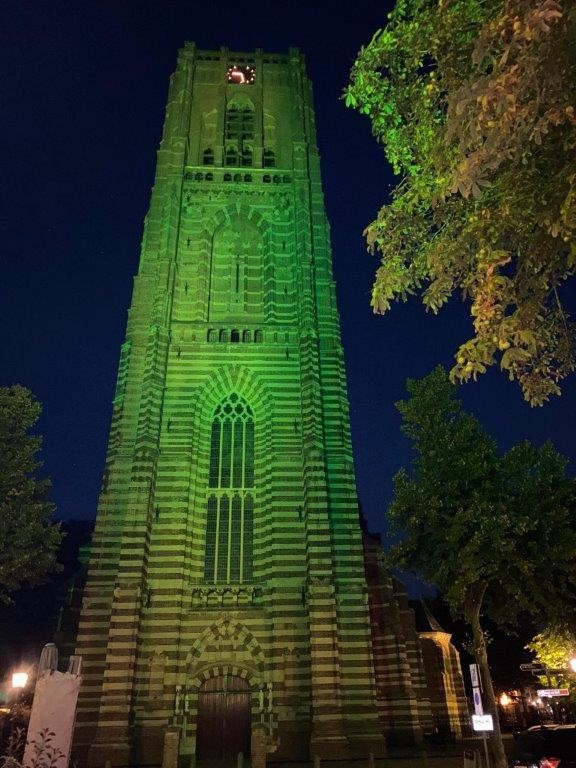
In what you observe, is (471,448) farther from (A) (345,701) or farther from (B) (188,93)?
(B) (188,93)

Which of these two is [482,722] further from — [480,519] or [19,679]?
[19,679]

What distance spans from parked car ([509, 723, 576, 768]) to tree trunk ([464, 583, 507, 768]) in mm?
535

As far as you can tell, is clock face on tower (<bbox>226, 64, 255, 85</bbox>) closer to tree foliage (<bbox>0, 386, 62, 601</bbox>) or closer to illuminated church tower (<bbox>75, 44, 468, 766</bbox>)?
illuminated church tower (<bbox>75, 44, 468, 766</bbox>)

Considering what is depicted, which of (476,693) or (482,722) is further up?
(476,693)

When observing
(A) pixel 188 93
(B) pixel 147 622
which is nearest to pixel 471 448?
(B) pixel 147 622

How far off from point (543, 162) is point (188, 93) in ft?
105

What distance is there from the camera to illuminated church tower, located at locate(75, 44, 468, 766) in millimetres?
19281

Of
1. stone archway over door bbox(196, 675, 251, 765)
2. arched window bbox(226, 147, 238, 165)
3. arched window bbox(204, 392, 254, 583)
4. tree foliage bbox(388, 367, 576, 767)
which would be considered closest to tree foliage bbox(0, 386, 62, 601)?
arched window bbox(204, 392, 254, 583)

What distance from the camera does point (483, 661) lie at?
674 inches

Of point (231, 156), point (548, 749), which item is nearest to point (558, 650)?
point (548, 749)

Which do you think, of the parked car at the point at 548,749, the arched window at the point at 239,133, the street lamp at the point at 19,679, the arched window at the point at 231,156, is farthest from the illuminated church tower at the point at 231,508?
the parked car at the point at 548,749

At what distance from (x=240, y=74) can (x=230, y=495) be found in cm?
2797

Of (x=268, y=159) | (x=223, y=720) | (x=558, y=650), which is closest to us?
(x=223, y=720)

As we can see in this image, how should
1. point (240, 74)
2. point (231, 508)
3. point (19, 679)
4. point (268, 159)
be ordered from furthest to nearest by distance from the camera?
point (240, 74)
point (268, 159)
point (231, 508)
point (19, 679)
